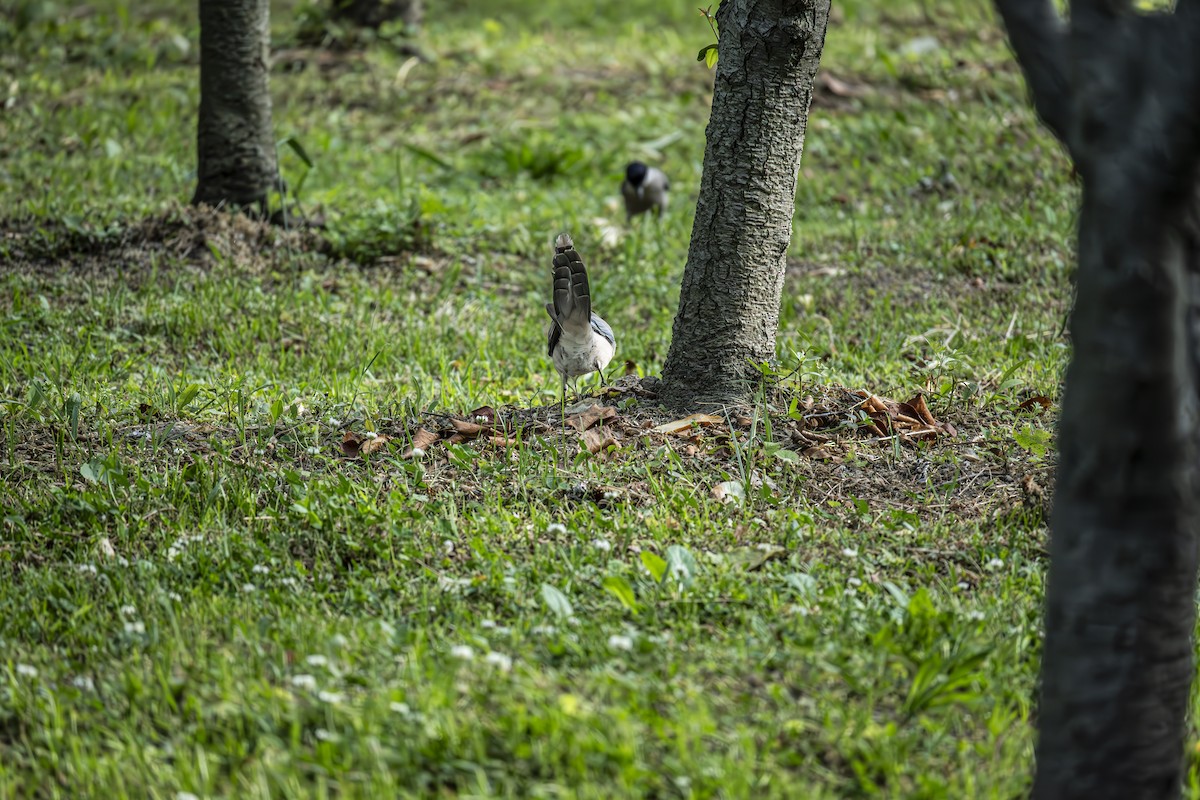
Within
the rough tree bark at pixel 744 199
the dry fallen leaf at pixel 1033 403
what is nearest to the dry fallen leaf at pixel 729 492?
the rough tree bark at pixel 744 199

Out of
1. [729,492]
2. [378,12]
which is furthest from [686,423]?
[378,12]

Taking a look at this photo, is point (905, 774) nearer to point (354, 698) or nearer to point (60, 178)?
point (354, 698)

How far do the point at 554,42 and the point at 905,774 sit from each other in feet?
34.6

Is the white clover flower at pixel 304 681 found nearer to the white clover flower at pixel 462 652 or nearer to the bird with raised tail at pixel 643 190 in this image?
the white clover flower at pixel 462 652

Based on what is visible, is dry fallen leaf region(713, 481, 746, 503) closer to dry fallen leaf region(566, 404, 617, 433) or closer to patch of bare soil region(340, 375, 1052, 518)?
patch of bare soil region(340, 375, 1052, 518)

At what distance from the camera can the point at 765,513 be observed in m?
3.90

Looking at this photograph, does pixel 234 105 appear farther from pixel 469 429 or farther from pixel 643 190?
pixel 469 429

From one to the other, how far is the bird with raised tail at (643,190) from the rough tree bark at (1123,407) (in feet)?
19.0

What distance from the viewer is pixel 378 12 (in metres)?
11.6

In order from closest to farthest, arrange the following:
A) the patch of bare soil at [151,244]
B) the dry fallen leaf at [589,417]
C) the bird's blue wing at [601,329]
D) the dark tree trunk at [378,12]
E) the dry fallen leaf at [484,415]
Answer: the dry fallen leaf at [589,417] → the dry fallen leaf at [484,415] → the bird's blue wing at [601,329] → the patch of bare soil at [151,244] → the dark tree trunk at [378,12]

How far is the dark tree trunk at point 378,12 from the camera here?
38.0 feet

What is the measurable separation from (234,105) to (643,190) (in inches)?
110

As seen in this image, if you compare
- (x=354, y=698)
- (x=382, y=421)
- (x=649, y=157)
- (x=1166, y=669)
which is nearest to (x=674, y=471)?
(x=382, y=421)

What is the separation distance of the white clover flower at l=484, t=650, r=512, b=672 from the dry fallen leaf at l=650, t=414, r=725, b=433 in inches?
65.1
